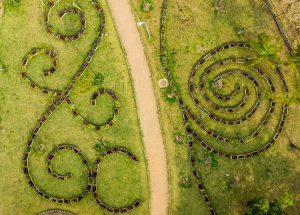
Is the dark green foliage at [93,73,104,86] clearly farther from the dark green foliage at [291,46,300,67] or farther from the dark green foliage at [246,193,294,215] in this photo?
the dark green foliage at [291,46,300,67]

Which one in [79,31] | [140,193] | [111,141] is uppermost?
[79,31]

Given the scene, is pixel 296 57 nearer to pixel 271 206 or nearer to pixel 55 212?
pixel 271 206

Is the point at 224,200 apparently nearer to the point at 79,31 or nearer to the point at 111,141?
the point at 111,141

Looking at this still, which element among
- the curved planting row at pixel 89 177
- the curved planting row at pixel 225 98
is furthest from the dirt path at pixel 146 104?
the curved planting row at pixel 225 98

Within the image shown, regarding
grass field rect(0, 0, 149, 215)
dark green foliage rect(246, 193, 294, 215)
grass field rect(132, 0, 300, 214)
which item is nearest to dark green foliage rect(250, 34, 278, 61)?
grass field rect(132, 0, 300, 214)

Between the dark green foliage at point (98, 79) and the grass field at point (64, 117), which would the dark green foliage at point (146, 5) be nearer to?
the grass field at point (64, 117)

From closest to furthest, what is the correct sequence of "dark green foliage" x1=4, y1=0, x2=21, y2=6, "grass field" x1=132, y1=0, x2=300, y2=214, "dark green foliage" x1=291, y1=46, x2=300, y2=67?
"dark green foliage" x1=4, y1=0, x2=21, y2=6
"grass field" x1=132, y1=0, x2=300, y2=214
"dark green foliage" x1=291, y1=46, x2=300, y2=67

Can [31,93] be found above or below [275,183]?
above

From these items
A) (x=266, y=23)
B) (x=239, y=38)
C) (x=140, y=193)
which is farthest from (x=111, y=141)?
(x=266, y=23)
